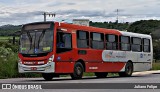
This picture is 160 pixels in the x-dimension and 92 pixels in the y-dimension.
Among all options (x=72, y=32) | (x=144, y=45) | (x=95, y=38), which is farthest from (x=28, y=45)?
(x=144, y=45)

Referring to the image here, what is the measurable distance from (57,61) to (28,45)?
1.78m

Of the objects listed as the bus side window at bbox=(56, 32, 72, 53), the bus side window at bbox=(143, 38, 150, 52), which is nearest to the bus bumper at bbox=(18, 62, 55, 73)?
the bus side window at bbox=(56, 32, 72, 53)

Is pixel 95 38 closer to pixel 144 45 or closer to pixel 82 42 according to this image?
pixel 82 42

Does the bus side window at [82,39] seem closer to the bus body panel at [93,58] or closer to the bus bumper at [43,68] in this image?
the bus body panel at [93,58]

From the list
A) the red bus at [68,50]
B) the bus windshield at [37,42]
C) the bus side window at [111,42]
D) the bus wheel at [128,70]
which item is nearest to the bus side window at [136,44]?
the bus wheel at [128,70]

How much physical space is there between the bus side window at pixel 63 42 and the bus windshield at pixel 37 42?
18.6 inches

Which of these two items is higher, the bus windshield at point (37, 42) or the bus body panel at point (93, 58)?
the bus windshield at point (37, 42)

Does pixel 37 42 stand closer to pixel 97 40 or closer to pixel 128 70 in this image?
pixel 97 40

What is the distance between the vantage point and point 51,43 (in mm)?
21062

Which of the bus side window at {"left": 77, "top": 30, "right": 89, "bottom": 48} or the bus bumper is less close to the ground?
the bus side window at {"left": 77, "top": 30, "right": 89, "bottom": 48}

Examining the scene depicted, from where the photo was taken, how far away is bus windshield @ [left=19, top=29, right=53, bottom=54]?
834 inches

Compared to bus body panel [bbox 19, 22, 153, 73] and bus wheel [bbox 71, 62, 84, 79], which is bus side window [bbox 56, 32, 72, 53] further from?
bus wheel [bbox 71, 62, 84, 79]

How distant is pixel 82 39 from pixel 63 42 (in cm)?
205

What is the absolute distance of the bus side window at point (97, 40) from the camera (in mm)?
24631
